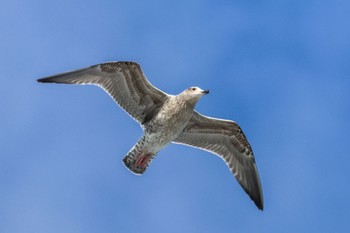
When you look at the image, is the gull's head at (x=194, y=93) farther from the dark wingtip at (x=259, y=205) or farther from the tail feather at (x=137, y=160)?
the dark wingtip at (x=259, y=205)

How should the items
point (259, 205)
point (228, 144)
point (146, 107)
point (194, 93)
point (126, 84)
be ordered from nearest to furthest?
1. point (194, 93)
2. point (126, 84)
3. point (146, 107)
4. point (259, 205)
5. point (228, 144)

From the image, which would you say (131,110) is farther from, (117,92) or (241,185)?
(241,185)

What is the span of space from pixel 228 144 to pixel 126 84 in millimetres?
3213

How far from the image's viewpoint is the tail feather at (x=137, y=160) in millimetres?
17719

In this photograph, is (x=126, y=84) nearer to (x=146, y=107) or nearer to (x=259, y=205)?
(x=146, y=107)

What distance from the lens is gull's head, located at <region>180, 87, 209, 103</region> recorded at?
17.3 m

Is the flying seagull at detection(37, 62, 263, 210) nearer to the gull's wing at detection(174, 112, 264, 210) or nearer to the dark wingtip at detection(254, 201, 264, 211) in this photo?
the gull's wing at detection(174, 112, 264, 210)

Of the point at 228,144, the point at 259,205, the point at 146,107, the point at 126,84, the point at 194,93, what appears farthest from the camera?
the point at 228,144

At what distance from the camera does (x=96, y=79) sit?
1755 cm

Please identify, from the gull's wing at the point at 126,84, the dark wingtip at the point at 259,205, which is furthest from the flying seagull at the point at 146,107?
the dark wingtip at the point at 259,205

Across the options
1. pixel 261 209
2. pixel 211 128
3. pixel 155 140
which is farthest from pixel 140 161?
pixel 261 209

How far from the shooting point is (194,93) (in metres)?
17.3

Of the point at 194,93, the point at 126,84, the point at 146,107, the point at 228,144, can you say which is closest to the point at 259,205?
the point at 228,144

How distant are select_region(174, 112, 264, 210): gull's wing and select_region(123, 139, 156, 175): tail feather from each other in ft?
3.39
